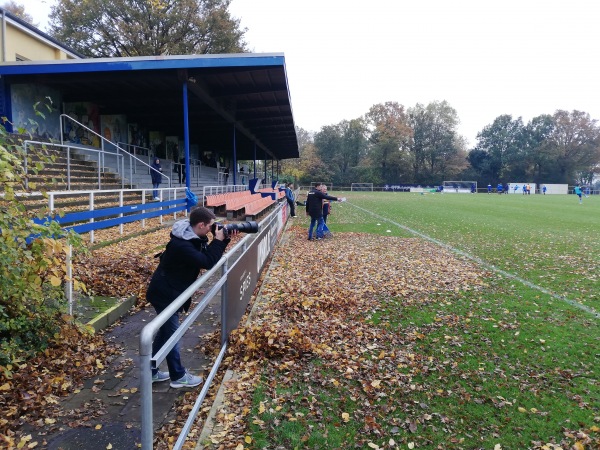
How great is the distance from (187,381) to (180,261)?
1.13m

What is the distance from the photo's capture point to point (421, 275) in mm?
8266

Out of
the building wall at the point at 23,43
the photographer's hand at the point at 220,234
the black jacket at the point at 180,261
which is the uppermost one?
the building wall at the point at 23,43

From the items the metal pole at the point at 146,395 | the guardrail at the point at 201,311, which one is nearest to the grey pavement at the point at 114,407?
the guardrail at the point at 201,311

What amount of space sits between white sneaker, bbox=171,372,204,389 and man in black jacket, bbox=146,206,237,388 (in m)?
0.13

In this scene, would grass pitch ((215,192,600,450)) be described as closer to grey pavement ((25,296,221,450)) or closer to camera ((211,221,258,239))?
grey pavement ((25,296,221,450))

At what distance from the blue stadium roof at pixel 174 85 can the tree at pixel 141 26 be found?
35.7 ft

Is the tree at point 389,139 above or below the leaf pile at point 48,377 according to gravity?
above

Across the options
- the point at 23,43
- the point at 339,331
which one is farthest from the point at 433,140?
the point at 339,331

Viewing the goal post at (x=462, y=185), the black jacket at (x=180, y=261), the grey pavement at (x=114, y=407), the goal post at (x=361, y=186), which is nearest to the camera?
the grey pavement at (x=114, y=407)

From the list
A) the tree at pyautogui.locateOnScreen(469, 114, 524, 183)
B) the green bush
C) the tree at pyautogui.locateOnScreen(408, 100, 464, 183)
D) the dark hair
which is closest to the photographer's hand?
the dark hair

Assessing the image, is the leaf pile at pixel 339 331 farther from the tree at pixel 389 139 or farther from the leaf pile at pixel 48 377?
the tree at pixel 389 139

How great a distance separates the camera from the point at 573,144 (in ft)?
255

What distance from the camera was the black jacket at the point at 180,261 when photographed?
11.6 ft

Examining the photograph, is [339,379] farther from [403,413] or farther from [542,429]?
[542,429]
